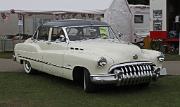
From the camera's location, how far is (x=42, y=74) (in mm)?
12328

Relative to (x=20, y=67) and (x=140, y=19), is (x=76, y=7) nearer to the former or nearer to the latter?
(x=140, y=19)

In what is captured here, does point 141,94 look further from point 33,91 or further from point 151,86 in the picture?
point 33,91

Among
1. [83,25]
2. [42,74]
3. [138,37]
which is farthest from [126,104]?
[138,37]

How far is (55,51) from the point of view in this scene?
1025cm

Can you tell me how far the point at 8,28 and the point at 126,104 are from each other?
1576cm

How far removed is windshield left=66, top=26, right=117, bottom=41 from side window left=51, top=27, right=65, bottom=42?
18 centimetres

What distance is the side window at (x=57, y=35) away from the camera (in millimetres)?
10333

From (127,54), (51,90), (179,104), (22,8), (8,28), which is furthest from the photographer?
(8,28)

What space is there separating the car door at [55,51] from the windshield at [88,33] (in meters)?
0.22

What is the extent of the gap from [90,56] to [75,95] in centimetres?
90

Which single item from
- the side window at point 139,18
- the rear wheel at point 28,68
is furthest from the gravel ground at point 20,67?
the side window at point 139,18

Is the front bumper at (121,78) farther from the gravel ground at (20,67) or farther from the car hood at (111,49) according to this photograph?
the gravel ground at (20,67)

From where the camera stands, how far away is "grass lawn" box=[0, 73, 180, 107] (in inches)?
319

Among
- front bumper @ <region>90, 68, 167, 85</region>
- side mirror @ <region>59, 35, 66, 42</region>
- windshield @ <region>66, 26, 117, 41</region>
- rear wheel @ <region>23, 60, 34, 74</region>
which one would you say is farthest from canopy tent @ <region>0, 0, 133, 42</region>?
front bumper @ <region>90, 68, 167, 85</region>
